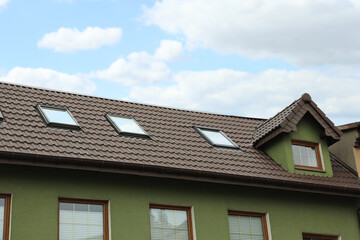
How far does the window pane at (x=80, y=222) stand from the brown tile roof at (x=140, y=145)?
3.43 feet

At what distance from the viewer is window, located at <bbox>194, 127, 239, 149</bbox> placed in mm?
18766

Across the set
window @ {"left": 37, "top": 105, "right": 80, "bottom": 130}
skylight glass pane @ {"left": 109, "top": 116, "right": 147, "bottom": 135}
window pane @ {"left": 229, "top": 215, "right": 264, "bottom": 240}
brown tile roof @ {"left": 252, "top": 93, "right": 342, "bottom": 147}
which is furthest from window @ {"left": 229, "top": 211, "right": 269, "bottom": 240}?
window @ {"left": 37, "top": 105, "right": 80, "bottom": 130}

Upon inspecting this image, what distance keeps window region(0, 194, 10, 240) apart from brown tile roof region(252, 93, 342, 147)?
8.65 meters

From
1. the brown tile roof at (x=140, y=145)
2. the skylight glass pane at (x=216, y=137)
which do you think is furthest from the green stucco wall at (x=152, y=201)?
the skylight glass pane at (x=216, y=137)

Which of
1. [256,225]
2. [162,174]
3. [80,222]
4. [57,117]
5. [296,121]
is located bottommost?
[80,222]

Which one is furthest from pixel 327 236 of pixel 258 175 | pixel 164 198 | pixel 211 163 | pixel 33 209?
pixel 33 209

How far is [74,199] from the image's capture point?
14.5 metres

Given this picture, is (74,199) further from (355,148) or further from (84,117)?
(355,148)

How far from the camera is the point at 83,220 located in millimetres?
14367

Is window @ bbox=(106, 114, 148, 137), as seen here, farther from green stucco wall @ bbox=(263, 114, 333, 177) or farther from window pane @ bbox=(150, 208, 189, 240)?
green stucco wall @ bbox=(263, 114, 333, 177)

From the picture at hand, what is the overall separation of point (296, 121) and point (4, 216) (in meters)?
9.56

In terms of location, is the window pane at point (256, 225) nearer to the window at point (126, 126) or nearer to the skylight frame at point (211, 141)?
the skylight frame at point (211, 141)

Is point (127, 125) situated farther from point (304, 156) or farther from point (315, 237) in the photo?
point (315, 237)

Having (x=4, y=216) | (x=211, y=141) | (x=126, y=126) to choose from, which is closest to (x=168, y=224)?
(x=126, y=126)
